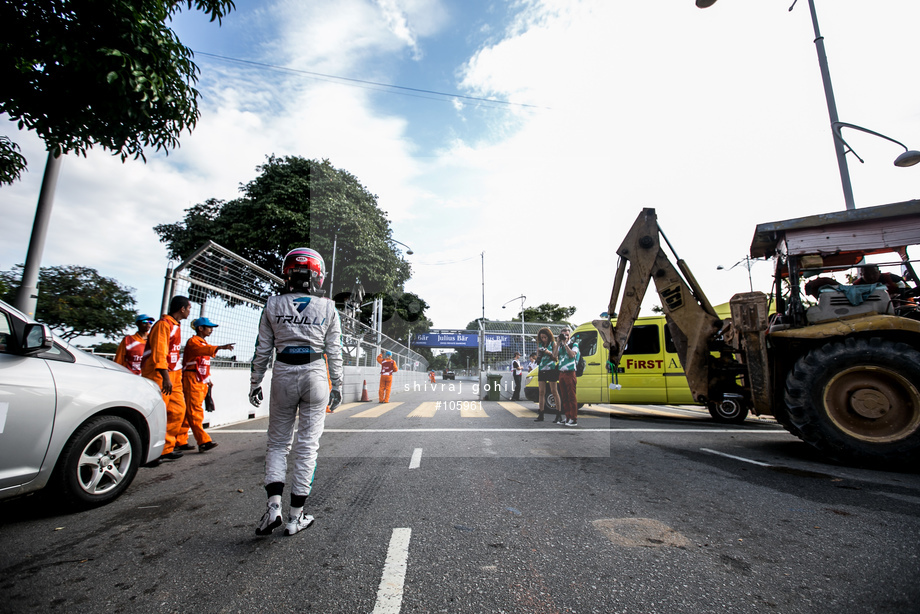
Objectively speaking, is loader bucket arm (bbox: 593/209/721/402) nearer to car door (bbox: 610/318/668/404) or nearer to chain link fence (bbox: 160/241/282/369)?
car door (bbox: 610/318/668/404)

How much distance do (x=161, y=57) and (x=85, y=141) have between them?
132 cm

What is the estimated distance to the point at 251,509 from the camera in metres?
3.06

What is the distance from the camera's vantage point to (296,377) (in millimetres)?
2910

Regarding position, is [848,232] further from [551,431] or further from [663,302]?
[551,431]

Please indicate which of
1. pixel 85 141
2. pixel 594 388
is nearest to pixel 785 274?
pixel 594 388

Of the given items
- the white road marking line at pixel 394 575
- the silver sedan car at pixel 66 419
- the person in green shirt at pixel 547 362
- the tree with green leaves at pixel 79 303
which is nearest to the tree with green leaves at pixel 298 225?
the tree with green leaves at pixel 79 303

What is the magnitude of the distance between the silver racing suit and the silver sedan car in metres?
1.17

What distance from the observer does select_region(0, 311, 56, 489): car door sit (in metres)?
2.55

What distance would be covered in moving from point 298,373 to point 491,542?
1651mm

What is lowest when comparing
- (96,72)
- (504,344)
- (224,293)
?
(504,344)

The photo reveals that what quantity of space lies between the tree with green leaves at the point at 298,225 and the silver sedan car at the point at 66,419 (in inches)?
737

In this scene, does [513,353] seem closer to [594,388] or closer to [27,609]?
[594,388]

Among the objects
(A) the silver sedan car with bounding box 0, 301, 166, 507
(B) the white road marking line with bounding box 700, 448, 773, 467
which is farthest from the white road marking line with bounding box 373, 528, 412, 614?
(B) the white road marking line with bounding box 700, 448, 773, 467

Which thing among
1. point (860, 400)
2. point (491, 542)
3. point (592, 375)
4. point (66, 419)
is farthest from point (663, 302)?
point (66, 419)
